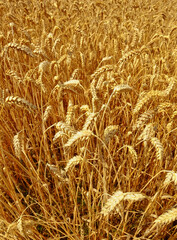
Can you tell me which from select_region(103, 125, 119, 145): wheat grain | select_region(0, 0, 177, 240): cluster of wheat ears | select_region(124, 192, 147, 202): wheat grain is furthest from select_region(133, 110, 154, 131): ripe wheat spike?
select_region(124, 192, 147, 202): wheat grain

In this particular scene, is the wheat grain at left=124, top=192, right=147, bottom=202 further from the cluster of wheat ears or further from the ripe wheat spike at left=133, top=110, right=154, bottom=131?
the ripe wheat spike at left=133, top=110, right=154, bottom=131

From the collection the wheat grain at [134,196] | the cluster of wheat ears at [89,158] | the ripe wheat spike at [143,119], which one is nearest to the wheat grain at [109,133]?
the cluster of wheat ears at [89,158]

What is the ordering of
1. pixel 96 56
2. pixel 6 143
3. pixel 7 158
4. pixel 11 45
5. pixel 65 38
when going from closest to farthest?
pixel 11 45, pixel 7 158, pixel 6 143, pixel 96 56, pixel 65 38

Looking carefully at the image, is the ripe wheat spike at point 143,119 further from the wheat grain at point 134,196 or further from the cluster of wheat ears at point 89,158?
the wheat grain at point 134,196

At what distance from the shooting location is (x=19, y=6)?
3.50 metres

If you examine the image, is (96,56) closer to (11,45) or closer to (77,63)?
(77,63)

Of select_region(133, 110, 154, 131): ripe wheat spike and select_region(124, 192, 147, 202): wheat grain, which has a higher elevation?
select_region(133, 110, 154, 131): ripe wheat spike

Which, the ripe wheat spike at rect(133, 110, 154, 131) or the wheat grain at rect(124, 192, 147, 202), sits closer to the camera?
the wheat grain at rect(124, 192, 147, 202)

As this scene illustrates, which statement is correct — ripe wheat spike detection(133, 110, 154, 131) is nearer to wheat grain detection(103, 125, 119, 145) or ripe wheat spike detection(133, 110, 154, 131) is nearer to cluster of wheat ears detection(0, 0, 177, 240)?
cluster of wheat ears detection(0, 0, 177, 240)

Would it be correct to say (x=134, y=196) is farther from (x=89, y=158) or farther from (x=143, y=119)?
(x=89, y=158)

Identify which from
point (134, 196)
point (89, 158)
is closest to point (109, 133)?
point (134, 196)

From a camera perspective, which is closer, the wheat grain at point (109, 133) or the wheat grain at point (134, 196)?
the wheat grain at point (134, 196)

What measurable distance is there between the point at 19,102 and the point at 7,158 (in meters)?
0.57

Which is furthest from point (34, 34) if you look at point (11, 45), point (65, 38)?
point (11, 45)
